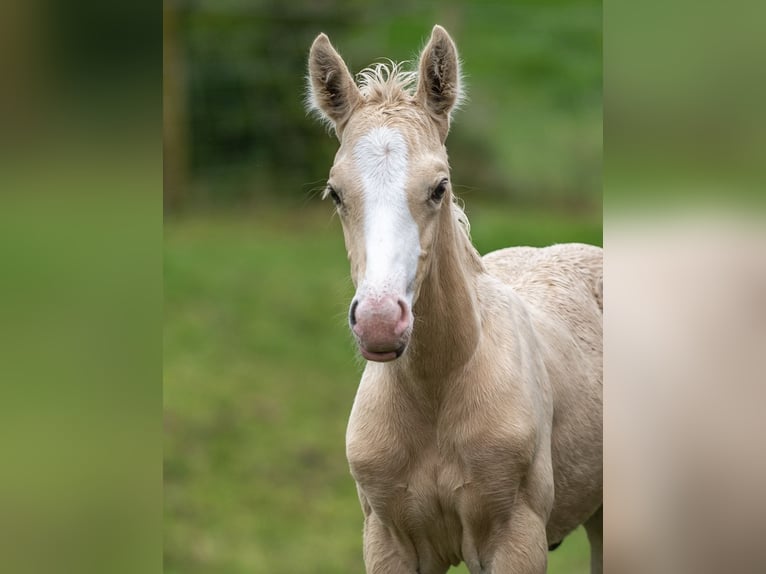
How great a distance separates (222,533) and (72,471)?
205 inches

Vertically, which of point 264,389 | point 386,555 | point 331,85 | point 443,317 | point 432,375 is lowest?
point 264,389

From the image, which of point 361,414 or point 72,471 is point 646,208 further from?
point 361,414

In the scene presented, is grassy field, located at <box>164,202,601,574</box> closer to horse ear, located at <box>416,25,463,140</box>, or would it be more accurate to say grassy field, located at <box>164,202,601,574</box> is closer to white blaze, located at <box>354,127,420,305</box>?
horse ear, located at <box>416,25,463,140</box>

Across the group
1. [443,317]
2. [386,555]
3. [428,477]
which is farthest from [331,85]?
[386,555]

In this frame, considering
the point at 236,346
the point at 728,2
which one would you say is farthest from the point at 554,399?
the point at 236,346

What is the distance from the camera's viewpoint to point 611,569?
4.62 feet

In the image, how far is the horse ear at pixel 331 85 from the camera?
2.38m

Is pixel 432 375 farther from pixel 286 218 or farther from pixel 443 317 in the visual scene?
pixel 286 218

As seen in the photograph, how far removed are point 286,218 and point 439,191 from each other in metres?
6.35

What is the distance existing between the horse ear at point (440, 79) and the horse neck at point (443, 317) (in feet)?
0.75

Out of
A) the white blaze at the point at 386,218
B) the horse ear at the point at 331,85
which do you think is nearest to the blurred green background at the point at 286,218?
the horse ear at the point at 331,85

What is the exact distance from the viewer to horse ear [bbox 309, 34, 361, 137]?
7.80 feet

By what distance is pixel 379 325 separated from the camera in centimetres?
194

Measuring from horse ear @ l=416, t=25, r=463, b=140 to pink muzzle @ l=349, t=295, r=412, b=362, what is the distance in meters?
0.61
